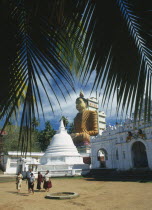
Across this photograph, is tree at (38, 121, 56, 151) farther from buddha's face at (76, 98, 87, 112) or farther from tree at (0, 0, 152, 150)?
tree at (0, 0, 152, 150)

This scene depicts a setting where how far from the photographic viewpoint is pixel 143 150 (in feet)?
85.4

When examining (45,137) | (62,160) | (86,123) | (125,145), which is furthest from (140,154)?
(45,137)

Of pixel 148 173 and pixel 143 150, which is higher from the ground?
pixel 143 150

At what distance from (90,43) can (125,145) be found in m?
22.6

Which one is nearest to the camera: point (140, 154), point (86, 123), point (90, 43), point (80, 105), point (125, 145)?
point (90, 43)

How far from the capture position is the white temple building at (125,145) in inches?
829

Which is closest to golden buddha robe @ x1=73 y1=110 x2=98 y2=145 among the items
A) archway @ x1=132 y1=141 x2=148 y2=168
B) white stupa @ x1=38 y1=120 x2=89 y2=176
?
white stupa @ x1=38 y1=120 x2=89 y2=176

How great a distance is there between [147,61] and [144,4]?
58 centimetres

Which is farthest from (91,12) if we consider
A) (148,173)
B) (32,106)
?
(148,173)

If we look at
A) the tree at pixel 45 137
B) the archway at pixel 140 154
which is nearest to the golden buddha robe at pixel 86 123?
the tree at pixel 45 137

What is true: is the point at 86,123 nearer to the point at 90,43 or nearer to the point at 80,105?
the point at 80,105

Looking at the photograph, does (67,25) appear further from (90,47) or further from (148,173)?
(148,173)

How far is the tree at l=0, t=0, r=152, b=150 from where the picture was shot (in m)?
1.87

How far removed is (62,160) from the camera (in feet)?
88.3
